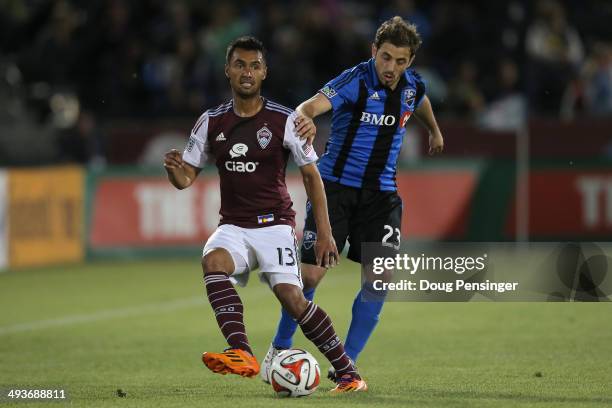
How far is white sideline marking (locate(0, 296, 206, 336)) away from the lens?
36.1ft

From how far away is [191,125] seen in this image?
17703mm

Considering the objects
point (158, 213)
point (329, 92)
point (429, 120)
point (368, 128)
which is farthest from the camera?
point (158, 213)

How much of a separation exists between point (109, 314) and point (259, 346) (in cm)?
266

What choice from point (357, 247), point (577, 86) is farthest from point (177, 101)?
point (357, 247)

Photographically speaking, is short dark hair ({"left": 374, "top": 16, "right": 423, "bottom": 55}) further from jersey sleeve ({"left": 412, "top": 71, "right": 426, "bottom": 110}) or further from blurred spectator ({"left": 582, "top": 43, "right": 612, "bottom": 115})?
blurred spectator ({"left": 582, "top": 43, "right": 612, "bottom": 115})

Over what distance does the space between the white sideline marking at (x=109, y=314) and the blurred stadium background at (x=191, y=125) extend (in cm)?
4

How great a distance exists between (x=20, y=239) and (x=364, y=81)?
28.9 feet

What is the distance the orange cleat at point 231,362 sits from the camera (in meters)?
6.51

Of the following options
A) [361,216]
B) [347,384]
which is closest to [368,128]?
[361,216]

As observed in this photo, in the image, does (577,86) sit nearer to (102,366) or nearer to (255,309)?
(255,309)

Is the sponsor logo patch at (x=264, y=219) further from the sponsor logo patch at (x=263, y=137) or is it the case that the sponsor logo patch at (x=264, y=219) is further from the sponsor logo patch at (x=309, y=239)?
the sponsor logo patch at (x=309, y=239)

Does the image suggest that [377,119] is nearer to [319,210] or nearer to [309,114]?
[309,114]

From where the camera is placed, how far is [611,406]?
6.62 metres

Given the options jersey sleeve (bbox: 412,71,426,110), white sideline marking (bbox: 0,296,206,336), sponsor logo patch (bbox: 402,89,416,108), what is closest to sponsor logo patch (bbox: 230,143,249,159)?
sponsor logo patch (bbox: 402,89,416,108)
